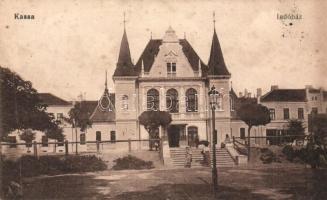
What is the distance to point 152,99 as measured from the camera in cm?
2055

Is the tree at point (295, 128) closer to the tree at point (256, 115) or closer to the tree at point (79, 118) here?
the tree at point (256, 115)

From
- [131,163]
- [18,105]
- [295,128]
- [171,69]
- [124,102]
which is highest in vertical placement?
[171,69]

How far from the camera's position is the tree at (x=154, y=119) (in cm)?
1731

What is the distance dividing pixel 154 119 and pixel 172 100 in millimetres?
3581

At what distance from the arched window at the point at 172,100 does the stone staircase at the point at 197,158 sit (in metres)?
3.26

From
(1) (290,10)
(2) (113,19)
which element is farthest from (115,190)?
(1) (290,10)

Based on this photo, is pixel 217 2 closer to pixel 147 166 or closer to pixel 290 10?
pixel 290 10

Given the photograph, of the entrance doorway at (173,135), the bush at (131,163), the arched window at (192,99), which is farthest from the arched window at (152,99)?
the bush at (131,163)

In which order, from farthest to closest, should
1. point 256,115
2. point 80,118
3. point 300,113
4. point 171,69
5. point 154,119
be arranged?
point 300,113, point 171,69, point 80,118, point 256,115, point 154,119

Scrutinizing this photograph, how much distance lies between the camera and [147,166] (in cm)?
1600

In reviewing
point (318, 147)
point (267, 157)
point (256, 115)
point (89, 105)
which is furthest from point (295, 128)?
point (89, 105)

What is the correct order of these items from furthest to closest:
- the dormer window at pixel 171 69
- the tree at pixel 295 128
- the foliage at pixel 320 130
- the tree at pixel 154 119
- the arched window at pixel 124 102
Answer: the dormer window at pixel 171 69
the tree at pixel 295 128
the arched window at pixel 124 102
the tree at pixel 154 119
the foliage at pixel 320 130

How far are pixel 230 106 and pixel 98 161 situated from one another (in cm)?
877

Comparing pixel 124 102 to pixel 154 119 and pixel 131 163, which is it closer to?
pixel 154 119
